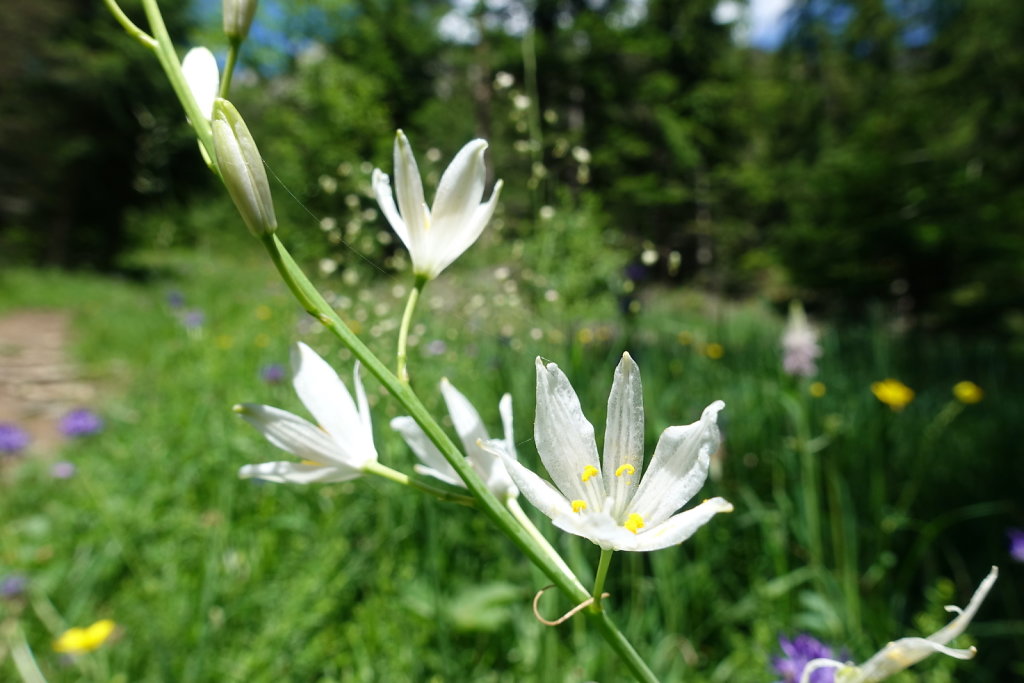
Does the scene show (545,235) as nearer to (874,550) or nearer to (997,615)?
(874,550)

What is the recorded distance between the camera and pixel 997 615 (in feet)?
5.14

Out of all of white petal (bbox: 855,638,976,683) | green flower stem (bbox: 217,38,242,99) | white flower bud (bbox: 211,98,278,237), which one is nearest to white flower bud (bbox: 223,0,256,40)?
green flower stem (bbox: 217,38,242,99)

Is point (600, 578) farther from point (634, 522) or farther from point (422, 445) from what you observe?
point (422, 445)

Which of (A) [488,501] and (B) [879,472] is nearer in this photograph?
(A) [488,501]

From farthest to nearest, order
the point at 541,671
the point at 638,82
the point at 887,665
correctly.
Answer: the point at 638,82
the point at 541,671
the point at 887,665

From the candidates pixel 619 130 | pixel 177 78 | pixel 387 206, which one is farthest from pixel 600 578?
pixel 619 130

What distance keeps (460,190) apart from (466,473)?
0.19 metres

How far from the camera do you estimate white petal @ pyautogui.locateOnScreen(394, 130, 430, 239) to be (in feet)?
1.40

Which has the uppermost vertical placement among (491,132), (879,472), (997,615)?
(491,132)

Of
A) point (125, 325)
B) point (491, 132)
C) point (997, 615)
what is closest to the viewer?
point (491, 132)

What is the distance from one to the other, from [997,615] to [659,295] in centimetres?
167

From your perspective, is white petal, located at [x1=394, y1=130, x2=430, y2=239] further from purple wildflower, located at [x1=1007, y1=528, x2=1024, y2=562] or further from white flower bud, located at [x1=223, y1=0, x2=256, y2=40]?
purple wildflower, located at [x1=1007, y1=528, x2=1024, y2=562]

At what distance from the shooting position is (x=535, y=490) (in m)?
0.35

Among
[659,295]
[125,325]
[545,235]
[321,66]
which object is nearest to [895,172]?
[659,295]
